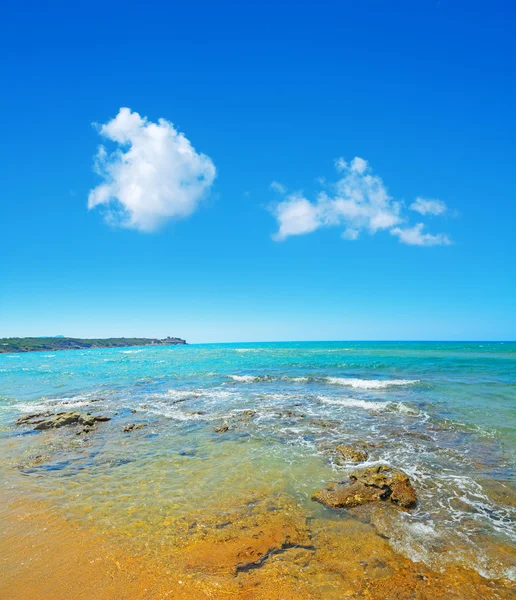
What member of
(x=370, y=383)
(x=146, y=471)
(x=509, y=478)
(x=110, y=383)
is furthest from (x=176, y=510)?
(x=110, y=383)

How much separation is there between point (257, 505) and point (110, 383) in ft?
101

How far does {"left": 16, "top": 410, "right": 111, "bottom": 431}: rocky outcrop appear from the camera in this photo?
17.1 meters

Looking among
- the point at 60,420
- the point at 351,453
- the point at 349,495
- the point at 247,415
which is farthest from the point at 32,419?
the point at 349,495

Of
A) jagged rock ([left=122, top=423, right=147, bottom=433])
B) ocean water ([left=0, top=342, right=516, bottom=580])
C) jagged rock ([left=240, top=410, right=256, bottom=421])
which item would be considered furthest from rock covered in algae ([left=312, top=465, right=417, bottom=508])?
jagged rock ([left=122, top=423, right=147, bottom=433])

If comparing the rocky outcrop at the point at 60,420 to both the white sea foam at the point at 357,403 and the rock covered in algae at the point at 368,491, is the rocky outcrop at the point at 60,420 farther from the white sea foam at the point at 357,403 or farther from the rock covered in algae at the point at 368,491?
the white sea foam at the point at 357,403

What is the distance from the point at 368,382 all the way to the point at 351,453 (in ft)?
66.7

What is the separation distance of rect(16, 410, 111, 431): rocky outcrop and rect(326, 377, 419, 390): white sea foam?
21.2 meters

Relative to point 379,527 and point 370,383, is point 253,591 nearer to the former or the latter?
point 379,527

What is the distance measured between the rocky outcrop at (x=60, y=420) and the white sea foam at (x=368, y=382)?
21.2m

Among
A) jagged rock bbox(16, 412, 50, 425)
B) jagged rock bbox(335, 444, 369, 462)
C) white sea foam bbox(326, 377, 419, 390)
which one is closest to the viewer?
jagged rock bbox(335, 444, 369, 462)

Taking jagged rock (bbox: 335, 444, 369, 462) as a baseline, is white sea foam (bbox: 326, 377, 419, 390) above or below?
below

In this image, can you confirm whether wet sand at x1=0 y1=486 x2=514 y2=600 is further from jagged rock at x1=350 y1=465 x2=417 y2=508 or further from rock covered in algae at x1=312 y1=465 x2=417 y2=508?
jagged rock at x1=350 y1=465 x2=417 y2=508

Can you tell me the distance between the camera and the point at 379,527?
764 cm

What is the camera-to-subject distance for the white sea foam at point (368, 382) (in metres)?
29.2
